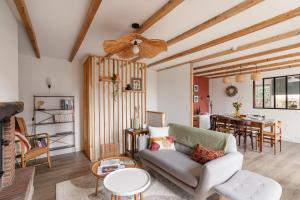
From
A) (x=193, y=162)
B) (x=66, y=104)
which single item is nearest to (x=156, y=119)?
(x=193, y=162)

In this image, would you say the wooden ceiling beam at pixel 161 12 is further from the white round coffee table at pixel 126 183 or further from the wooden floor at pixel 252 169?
the wooden floor at pixel 252 169

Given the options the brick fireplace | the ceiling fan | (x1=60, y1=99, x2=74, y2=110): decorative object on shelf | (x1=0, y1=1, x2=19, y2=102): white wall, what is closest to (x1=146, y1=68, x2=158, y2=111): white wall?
(x1=60, y1=99, x2=74, y2=110): decorative object on shelf

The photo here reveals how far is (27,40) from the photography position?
2916 millimetres

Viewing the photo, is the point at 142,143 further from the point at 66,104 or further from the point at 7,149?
the point at 66,104

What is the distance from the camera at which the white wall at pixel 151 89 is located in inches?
216

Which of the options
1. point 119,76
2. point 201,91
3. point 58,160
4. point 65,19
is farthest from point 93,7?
point 201,91

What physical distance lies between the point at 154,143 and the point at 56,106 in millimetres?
2824

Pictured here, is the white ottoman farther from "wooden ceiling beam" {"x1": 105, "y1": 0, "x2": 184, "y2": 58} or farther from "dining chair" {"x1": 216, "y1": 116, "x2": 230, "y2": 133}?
"dining chair" {"x1": 216, "y1": 116, "x2": 230, "y2": 133}

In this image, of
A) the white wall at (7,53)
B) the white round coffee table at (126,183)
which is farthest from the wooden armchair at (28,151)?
the white round coffee table at (126,183)

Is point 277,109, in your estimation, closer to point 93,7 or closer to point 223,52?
point 223,52

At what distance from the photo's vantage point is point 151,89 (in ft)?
18.3

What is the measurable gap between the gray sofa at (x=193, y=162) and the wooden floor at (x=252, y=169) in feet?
3.31

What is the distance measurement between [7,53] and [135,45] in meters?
1.60

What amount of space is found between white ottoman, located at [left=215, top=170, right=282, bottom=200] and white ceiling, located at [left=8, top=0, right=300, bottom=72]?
2111 mm
